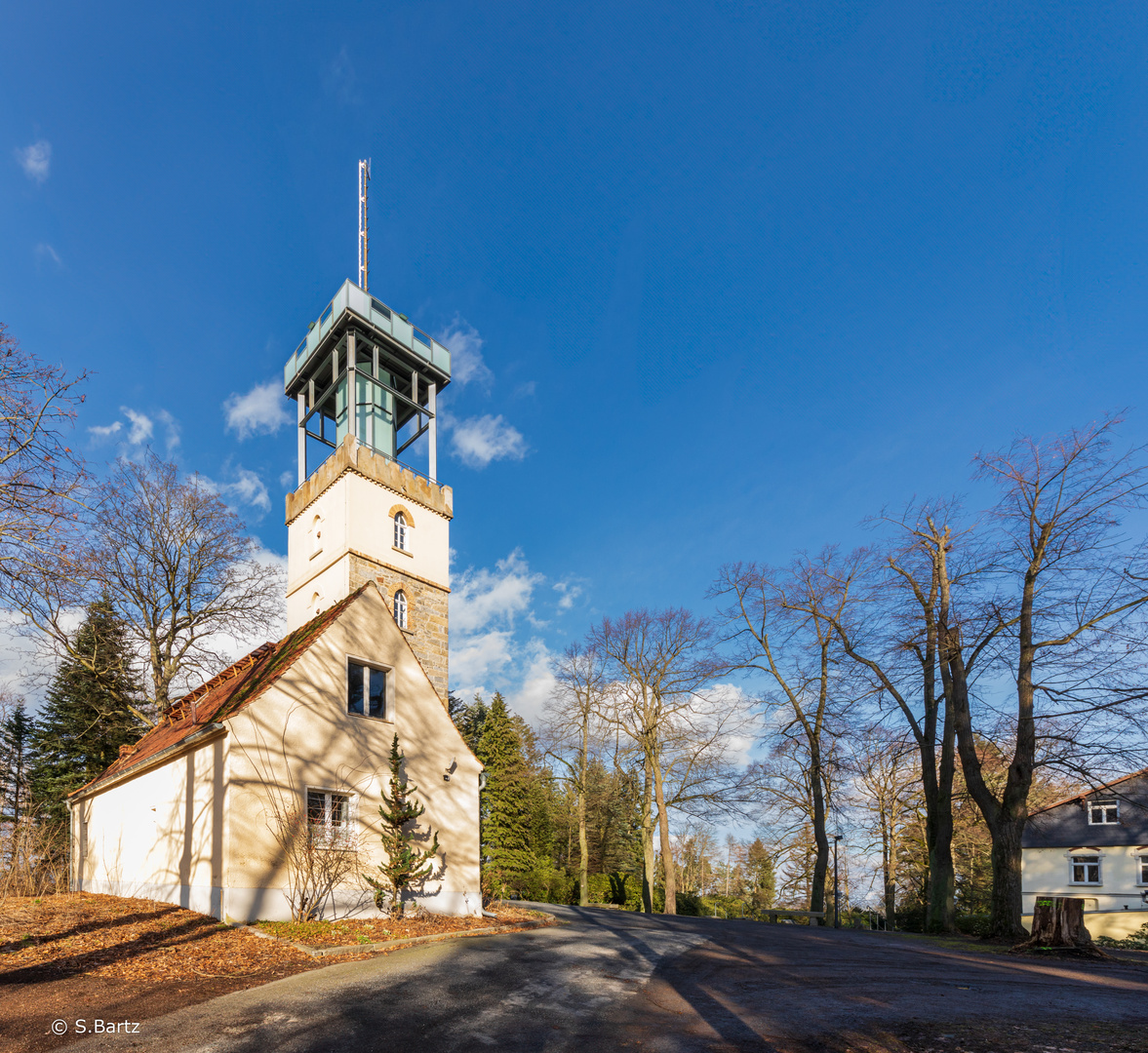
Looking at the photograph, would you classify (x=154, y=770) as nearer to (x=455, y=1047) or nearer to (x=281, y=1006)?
(x=281, y=1006)

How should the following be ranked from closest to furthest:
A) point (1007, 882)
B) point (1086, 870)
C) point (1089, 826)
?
point (1007, 882) < point (1086, 870) < point (1089, 826)

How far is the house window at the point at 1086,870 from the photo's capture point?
1283 inches

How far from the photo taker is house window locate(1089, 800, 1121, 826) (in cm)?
3272

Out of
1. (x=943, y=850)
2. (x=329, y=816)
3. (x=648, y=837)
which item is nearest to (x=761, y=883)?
(x=648, y=837)

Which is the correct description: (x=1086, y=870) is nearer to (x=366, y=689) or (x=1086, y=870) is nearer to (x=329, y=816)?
(x=366, y=689)

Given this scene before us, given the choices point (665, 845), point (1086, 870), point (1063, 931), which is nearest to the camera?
point (1063, 931)

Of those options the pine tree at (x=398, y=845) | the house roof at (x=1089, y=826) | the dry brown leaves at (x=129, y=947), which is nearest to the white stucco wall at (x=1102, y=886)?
the house roof at (x=1089, y=826)

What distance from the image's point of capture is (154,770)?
1440cm

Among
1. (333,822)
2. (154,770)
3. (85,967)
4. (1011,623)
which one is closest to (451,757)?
(333,822)

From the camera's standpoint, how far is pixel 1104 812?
1308 inches

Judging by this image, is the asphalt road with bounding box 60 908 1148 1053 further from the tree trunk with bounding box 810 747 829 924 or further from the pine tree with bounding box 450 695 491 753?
the pine tree with bounding box 450 695 491 753

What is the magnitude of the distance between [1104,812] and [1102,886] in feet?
10.8

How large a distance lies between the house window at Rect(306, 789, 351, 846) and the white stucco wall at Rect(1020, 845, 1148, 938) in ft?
104

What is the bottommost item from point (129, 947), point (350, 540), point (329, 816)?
point (129, 947)
